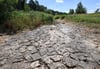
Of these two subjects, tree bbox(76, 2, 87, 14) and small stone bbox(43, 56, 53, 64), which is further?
tree bbox(76, 2, 87, 14)

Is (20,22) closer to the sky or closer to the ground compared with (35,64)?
closer to the sky

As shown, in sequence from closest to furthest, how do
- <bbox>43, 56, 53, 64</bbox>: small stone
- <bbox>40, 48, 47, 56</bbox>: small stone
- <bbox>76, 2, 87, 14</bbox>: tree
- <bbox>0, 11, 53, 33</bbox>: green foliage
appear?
<bbox>43, 56, 53, 64</bbox>: small stone
<bbox>40, 48, 47, 56</bbox>: small stone
<bbox>0, 11, 53, 33</bbox>: green foliage
<bbox>76, 2, 87, 14</bbox>: tree

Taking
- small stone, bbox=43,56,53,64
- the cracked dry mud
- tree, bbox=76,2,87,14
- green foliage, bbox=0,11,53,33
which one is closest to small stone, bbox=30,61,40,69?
the cracked dry mud

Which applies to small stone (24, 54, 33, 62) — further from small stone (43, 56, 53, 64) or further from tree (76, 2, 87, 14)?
tree (76, 2, 87, 14)

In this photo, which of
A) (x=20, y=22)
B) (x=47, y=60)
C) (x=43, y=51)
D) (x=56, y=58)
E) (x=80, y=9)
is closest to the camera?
(x=47, y=60)

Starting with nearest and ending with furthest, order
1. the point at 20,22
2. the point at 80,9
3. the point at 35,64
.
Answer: the point at 35,64
the point at 20,22
the point at 80,9

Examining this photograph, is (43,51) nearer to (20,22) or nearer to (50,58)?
(50,58)

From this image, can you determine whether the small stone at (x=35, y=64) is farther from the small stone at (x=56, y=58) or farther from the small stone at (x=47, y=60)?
the small stone at (x=56, y=58)

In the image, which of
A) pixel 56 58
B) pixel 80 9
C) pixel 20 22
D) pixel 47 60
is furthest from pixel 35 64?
pixel 80 9

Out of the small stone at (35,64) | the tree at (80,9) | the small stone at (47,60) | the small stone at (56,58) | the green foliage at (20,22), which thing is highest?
the green foliage at (20,22)

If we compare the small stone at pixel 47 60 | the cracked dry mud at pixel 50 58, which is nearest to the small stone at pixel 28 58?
the cracked dry mud at pixel 50 58

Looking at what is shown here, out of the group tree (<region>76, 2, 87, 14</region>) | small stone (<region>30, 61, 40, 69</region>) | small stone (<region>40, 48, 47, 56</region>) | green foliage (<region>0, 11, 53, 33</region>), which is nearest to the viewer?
small stone (<region>30, 61, 40, 69</region>)

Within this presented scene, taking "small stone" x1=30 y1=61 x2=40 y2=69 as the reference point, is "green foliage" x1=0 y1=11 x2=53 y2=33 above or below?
above

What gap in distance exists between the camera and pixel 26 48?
7.05 meters
